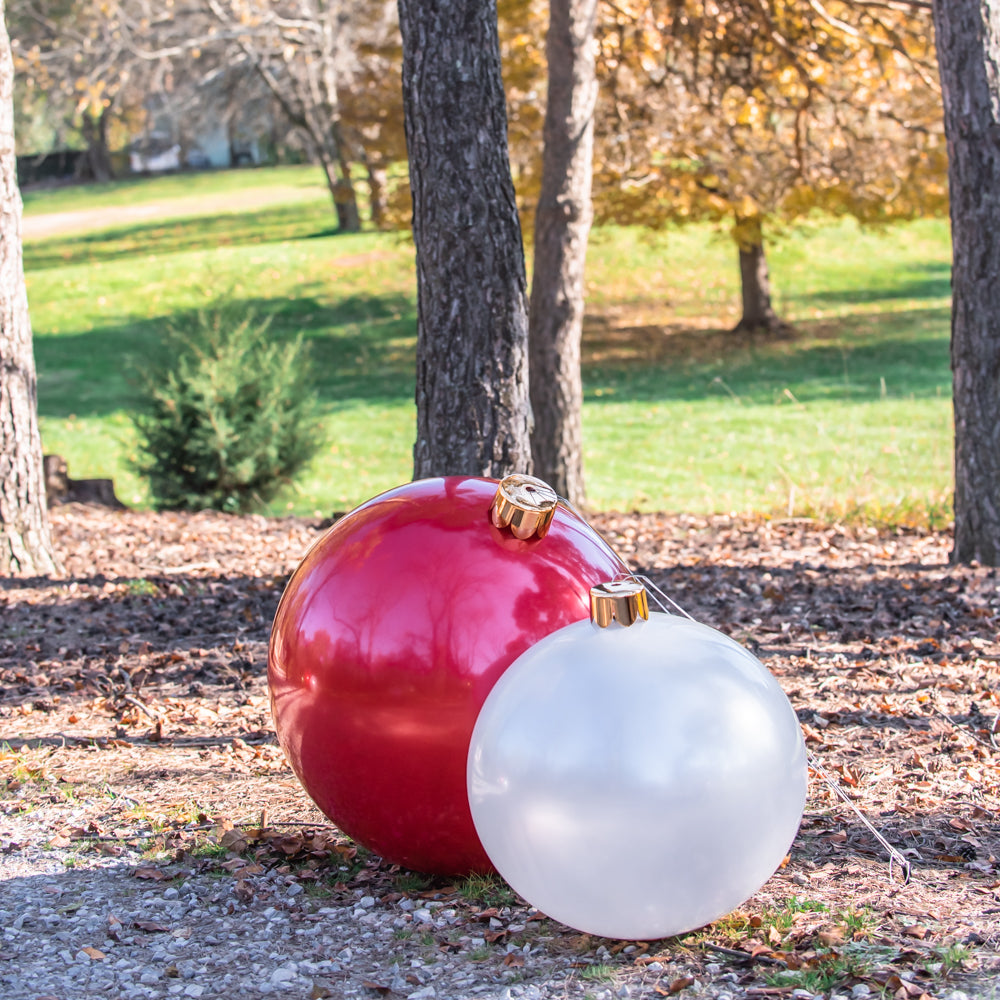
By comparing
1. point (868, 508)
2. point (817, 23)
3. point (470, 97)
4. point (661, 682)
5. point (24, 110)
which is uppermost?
point (24, 110)

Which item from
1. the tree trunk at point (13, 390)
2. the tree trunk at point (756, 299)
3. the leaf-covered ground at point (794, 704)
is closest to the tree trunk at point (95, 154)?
the tree trunk at point (756, 299)

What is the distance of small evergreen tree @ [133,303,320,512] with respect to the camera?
9.84m

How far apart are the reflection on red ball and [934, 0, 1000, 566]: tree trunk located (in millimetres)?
4090

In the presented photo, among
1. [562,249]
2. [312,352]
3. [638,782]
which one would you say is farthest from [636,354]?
[638,782]

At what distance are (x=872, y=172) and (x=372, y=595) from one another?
47.9 ft

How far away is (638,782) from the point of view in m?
2.55

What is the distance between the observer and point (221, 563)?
7695 mm

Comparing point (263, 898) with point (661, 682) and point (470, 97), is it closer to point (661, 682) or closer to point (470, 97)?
point (661, 682)

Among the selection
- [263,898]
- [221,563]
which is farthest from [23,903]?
[221,563]

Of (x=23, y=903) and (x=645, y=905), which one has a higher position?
(x=645, y=905)

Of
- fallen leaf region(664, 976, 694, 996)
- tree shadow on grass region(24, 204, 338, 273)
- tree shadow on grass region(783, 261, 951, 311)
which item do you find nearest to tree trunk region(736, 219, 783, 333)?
tree shadow on grass region(783, 261, 951, 311)

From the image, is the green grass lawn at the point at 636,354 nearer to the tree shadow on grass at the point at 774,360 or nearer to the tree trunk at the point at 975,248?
the tree shadow on grass at the point at 774,360

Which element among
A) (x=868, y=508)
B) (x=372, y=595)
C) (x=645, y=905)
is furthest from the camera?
(x=868, y=508)

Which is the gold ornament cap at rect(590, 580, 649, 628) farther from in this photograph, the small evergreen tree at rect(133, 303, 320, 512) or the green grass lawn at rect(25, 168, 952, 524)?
the small evergreen tree at rect(133, 303, 320, 512)
